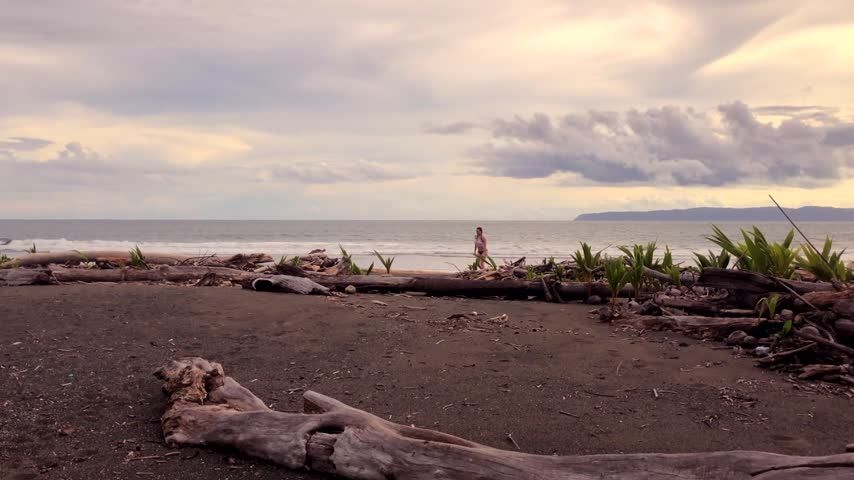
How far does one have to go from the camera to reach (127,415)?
4195 mm

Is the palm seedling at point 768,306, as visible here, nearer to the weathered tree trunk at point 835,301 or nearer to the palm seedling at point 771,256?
the weathered tree trunk at point 835,301

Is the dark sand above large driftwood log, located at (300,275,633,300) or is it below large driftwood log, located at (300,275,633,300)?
below

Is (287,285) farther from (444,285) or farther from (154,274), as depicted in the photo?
(154,274)

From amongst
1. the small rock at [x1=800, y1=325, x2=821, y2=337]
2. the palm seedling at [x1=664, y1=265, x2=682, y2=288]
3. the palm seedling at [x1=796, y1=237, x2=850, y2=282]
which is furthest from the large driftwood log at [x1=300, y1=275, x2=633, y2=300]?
the small rock at [x1=800, y1=325, x2=821, y2=337]

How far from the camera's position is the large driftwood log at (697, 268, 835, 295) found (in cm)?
633

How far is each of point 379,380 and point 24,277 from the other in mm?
6940

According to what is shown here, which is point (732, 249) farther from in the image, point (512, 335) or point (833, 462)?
point (833, 462)

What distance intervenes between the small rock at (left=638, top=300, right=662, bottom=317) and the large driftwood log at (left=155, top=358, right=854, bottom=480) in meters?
4.94

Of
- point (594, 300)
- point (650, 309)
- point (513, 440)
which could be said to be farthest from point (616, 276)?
point (513, 440)

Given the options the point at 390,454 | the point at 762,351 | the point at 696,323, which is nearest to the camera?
the point at 390,454

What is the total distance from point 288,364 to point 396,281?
4139 mm

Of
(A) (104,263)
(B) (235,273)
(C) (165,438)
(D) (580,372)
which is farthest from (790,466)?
(A) (104,263)

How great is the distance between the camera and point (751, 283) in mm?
6602

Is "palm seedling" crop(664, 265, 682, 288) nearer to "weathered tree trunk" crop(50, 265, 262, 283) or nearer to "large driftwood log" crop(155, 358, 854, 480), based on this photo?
"large driftwood log" crop(155, 358, 854, 480)
